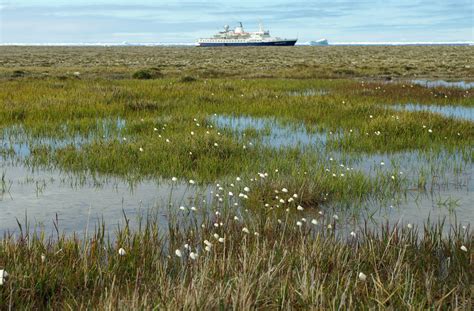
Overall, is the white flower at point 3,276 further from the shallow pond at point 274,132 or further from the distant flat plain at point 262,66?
the distant flat plain at point 262,66

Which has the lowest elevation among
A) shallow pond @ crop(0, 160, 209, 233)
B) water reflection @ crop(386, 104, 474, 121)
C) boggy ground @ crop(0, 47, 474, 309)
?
shallow pond @ crop(0, 160, 209, 233)

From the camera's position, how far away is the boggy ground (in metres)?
3.82

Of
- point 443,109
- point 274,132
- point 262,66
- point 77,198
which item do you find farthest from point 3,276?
point 262,66

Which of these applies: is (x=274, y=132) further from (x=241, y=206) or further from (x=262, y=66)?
(x=262, y=66)

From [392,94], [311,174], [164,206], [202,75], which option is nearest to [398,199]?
[311,174]

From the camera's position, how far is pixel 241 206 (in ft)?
22.6

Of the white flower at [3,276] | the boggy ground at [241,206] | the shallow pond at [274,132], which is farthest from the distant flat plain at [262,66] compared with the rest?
the white flower at [3,276]

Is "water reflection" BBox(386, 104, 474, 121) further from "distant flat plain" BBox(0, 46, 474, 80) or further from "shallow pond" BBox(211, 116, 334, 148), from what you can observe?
"distant flat plain" BBox(0, 46, 474, 80)

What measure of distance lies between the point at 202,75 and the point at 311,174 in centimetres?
2773

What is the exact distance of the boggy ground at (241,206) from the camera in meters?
3.82

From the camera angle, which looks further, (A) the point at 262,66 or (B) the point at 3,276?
(A) the point at 262,66

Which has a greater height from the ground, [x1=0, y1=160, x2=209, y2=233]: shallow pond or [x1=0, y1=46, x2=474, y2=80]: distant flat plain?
[x1=0, y1=46, x2=474, y2=80]: distant flat plain

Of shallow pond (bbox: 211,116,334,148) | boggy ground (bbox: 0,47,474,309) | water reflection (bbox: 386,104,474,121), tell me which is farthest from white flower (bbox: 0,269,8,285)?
water reflection (bbox: 386,104,474,121)

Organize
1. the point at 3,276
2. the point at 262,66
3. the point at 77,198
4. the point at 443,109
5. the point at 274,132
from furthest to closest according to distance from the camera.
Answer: the point at 262,66 < the point at 443,109 < the point at 274,132 < the point at 77,198 < the point at 3,276
